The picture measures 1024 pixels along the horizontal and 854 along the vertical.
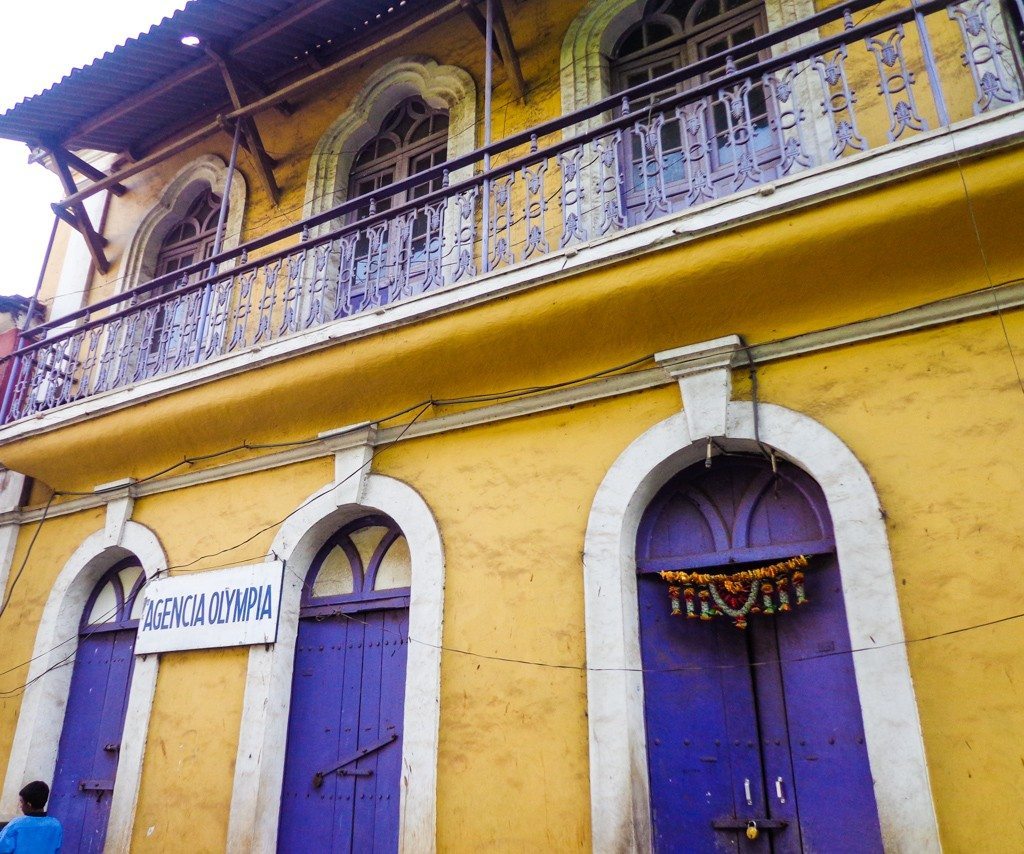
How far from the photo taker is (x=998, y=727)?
3.74 meters

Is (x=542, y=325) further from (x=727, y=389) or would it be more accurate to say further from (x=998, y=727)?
(x=998, y=727)

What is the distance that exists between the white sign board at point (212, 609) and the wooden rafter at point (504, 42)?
4613mm

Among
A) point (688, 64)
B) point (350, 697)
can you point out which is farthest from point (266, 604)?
point (688, 64)

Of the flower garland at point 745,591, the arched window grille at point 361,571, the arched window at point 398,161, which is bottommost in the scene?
the flower garland at point 745,591

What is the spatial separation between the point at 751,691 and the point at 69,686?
6.18 meters

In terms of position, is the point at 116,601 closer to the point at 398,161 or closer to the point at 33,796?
the point at 33,796

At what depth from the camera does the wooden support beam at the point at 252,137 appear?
786 centimetres

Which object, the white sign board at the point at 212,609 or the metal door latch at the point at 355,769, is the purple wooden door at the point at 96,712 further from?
the metal door latch at the point at 355,769

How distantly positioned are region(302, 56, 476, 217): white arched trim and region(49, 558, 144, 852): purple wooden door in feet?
13.6

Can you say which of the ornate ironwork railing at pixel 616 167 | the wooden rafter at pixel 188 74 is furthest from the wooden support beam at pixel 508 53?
the wooden rafter at pixel 188 74

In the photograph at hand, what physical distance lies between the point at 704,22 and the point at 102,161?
780cm

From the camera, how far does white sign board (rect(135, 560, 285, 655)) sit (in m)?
6.08

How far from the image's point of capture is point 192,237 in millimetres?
9492

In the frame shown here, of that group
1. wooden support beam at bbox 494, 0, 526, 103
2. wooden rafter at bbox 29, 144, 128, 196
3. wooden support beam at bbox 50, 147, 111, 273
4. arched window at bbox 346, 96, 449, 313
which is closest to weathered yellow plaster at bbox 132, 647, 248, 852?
arched window at bbox 346, 96, 449, 313
